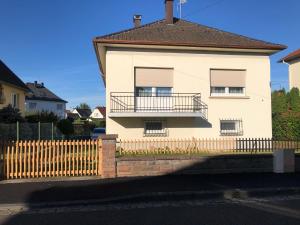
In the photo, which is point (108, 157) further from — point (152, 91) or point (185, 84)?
point (185, 84)

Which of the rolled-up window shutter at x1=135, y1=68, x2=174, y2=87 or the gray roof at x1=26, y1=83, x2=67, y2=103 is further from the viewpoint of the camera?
the gray roof at x1=26, y1=83, x2=67, y2=103

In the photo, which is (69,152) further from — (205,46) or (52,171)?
(205,46)

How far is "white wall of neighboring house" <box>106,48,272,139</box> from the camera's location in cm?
1892

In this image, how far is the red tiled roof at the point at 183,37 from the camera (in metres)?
18.8

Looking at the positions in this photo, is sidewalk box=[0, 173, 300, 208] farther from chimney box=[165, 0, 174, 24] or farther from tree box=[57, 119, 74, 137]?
tree box=[57, 119, 74, 137]

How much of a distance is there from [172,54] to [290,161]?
9.30 m

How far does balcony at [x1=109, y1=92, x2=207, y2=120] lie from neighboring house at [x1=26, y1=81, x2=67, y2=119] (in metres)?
46.9

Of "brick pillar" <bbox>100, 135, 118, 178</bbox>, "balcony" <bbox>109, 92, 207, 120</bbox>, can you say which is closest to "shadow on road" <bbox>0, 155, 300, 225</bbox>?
"brick pillar" <bbox>100, 135, 118, 178</bbox>

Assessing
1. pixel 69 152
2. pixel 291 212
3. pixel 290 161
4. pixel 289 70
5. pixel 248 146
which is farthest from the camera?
pixel 289 70

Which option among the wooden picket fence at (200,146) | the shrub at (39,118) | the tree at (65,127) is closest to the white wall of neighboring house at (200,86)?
the wooden picket fence at (200,146)

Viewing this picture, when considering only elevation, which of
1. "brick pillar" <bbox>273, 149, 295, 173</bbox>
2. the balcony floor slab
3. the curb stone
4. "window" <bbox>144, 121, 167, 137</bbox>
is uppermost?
the balcony floor slab

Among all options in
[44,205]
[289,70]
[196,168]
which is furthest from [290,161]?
[289,70]

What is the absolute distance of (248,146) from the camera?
18.1 m

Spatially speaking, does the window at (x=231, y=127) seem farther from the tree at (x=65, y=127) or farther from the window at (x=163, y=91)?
the tree at (x=65, y=127)
